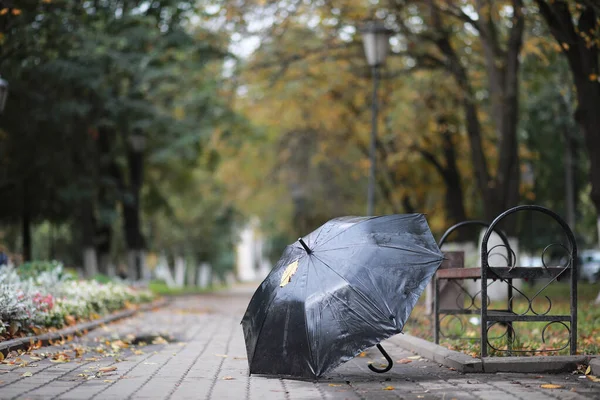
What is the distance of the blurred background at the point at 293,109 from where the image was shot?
1870cm

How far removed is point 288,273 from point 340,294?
0.62 m

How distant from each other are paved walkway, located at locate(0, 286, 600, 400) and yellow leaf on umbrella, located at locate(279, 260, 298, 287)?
880mm

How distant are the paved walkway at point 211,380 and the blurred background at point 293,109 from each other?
24.5 feet

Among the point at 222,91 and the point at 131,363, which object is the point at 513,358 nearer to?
the point at 131,363

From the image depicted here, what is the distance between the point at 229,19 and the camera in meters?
19.1

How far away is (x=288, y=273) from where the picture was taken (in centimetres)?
773

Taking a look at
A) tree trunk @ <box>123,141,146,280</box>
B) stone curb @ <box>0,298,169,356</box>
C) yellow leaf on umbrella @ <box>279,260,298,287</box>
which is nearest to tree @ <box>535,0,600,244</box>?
yellow leaf on umbrella @ <box>279,260,298,287</box>

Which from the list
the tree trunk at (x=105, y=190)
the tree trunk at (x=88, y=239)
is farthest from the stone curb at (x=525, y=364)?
the tree trunk at (x=105, y=190)

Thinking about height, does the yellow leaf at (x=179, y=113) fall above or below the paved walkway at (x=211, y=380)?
above

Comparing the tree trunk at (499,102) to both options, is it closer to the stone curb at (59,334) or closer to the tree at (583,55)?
the tree at (583,55)

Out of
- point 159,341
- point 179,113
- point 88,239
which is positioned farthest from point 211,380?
point 179,113

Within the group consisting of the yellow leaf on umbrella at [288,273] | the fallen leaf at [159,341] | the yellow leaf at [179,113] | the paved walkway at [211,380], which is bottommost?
the fallen leaf at [159,341]

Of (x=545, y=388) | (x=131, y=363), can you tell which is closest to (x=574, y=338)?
(x=545, y=388)

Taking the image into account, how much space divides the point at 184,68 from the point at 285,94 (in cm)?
420
